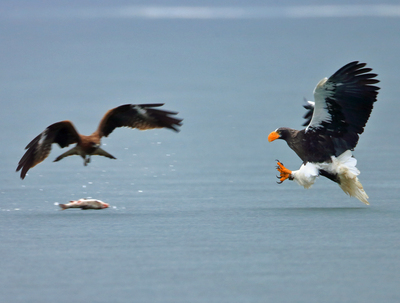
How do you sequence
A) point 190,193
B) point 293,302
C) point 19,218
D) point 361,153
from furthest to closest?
point 361,153 → point 190,193 → point 19,218 → point 293,302

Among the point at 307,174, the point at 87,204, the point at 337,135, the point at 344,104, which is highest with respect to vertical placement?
the point at 344,104

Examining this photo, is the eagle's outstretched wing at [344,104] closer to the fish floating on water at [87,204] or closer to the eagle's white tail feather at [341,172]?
the eagle's white tail feather at [341,172]

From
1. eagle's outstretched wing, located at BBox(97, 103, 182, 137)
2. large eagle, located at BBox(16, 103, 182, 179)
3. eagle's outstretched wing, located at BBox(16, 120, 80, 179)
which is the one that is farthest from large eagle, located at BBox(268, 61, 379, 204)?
eagle's outstretched wing, located at BBox(16, 120, 80, 179)

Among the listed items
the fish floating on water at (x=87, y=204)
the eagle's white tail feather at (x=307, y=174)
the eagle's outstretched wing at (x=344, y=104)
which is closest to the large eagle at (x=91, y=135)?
the fish floating on water at (x=87, y=204)

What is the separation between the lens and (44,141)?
672 centimetres

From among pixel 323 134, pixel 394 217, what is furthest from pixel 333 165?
pixel 394 217

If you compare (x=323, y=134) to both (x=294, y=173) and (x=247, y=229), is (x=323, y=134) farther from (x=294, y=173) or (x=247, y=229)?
(x=247, y=229)

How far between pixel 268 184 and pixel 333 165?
3.64 ft

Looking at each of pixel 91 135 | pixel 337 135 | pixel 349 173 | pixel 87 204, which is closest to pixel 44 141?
pixel 91 135

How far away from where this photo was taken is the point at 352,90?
22.3 ft

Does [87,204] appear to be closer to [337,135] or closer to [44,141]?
[44,141]

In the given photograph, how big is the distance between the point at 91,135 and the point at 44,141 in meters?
0.43

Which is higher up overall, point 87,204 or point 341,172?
point 341,172

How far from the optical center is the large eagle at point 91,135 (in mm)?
6695
